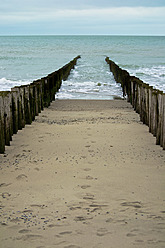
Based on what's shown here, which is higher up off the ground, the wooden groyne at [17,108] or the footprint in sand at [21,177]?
the wooden groyne at [17,108]

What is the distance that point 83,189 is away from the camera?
3926 mm

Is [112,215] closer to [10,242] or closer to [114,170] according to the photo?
[10,242]

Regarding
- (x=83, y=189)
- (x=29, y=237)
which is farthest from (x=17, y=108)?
(x=29, y=237)

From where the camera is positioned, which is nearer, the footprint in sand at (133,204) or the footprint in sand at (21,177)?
the footprint in sand at (133,204)

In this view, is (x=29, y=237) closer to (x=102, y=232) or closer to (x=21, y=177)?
(x=102, y=232)

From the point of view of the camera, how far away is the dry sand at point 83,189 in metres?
2.91

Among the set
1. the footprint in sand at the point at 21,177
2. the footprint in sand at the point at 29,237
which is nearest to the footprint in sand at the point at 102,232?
the footprint in sand at the point at 29,237

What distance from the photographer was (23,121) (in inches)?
283

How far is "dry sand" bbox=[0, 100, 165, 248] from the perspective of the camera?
2906 mm

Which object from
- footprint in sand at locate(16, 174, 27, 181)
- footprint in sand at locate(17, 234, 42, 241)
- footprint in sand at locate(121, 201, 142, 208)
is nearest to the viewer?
footprint in sand at locate(17, 234, 42, 241)

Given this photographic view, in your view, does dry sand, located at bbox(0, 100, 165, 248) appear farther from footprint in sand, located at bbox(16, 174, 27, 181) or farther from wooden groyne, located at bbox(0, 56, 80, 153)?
wooden groyne, located at bbox(0, 56, 80, 153)

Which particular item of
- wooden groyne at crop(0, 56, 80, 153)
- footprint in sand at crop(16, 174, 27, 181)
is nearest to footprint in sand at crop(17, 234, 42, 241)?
footprint in sand at crop(16, 174, 27, 181)

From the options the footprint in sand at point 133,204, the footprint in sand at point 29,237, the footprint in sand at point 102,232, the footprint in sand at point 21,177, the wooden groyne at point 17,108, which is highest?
the wooden groyne at point 17,108

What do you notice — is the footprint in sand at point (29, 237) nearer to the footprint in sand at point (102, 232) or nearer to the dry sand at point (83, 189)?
the dry sand at point (83, 189)
